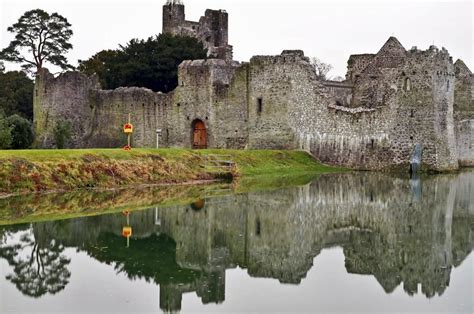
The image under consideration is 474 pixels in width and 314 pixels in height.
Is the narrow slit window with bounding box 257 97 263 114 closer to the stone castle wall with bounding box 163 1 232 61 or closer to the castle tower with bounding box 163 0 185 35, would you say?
the stone castle wall with bounding box 163 1 232 61

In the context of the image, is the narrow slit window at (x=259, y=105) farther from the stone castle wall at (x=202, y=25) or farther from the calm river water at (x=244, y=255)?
the stone castle wall at (x=202, y=25)

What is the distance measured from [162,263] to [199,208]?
6.83 meters

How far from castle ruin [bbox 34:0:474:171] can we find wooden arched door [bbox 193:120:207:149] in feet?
0.21

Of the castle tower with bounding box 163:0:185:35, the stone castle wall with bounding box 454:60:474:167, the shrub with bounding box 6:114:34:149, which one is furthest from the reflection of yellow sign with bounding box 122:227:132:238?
the castle tower with bounding box 163:0:185:35

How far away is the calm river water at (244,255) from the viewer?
34.0 feet

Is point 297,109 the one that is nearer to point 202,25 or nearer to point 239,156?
point 239,156

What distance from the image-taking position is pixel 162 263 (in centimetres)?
1293

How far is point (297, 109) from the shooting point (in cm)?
3853

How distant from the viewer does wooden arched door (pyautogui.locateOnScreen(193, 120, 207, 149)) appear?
41.8 meters

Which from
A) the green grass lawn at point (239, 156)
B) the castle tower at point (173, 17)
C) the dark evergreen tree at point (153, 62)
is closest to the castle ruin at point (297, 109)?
the green grass lawn at point (239, 156)

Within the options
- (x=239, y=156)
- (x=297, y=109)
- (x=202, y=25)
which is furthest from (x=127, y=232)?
(x=202, y=25)

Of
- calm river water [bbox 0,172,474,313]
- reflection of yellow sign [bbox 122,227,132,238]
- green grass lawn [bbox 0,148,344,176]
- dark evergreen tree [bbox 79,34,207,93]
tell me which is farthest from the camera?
dark evergreen tree [bbox 79,34,207,93]

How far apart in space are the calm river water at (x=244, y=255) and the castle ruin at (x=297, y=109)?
13.7m

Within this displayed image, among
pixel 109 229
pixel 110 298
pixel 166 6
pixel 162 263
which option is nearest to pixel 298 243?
pixel 162 263
